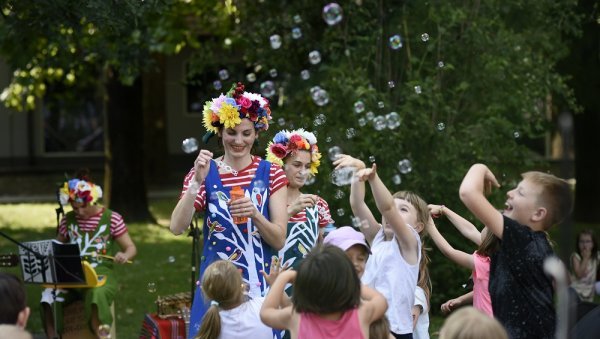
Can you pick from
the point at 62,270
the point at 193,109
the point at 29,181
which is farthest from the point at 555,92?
the point at 193,109

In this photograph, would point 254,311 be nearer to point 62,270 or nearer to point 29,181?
point 62,270

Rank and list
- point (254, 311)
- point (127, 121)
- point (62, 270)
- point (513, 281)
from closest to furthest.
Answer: point (513, 281), point (254, 311), point (62, 270), point (127, 121)

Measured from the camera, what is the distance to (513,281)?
13.2 feet

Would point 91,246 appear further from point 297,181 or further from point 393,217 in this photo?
point 393,217

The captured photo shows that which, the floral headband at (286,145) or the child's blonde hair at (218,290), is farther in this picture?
the floral headband at (286,145)

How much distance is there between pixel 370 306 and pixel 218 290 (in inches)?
30.3

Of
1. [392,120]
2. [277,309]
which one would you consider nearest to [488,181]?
[277,309]

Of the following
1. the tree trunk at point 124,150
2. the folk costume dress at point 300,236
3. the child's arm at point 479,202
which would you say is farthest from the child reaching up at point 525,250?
the tree trunk at point 124,150

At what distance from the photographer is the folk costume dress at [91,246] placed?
7.21 meters

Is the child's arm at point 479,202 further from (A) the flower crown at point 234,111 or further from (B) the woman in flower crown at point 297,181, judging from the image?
(B) the woman in flower crown at point 297,181

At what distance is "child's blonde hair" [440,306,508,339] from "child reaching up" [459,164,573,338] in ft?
1.82

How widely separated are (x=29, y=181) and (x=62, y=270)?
710 inches

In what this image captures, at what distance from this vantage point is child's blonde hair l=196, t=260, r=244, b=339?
174 inches

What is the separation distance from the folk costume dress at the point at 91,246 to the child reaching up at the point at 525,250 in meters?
3.78
